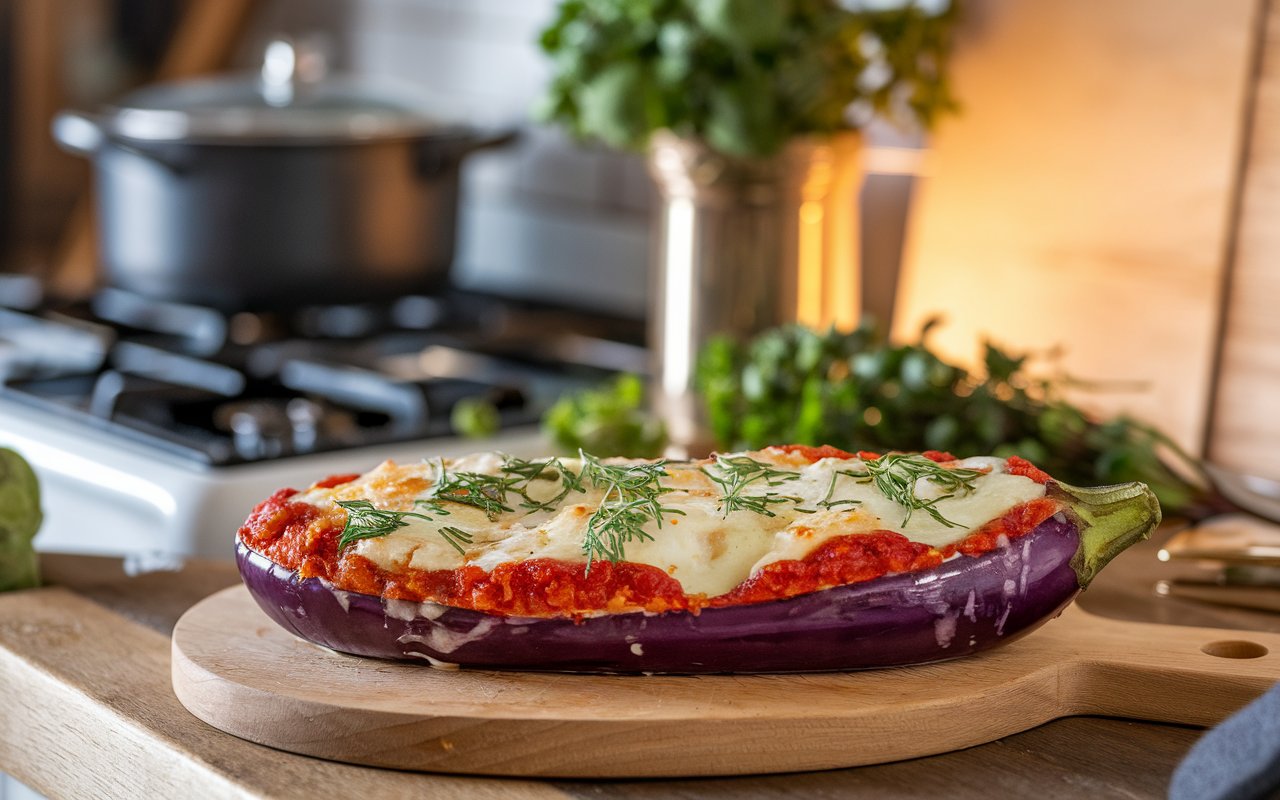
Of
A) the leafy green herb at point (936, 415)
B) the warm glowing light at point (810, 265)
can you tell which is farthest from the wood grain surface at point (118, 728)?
the warm glowing light at point (810, 265)

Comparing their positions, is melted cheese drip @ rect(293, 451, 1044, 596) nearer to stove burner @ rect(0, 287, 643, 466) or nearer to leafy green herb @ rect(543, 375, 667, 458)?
leafy green herb @ rect(543, 375, 667, 458)

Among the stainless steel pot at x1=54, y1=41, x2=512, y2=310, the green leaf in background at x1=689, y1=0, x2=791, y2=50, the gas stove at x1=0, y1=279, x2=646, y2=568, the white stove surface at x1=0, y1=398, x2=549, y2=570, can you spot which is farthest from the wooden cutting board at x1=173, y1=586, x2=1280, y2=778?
the stainless steel pot at x1=54, y1=41, x2=512, y2=310

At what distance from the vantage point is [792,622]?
767mm

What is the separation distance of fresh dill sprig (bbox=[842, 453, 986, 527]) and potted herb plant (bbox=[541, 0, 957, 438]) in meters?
0.69

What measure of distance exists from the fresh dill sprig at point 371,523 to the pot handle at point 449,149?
3.69 feet

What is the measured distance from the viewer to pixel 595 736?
0.73 meters

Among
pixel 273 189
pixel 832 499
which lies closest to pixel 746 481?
pixel 832 499

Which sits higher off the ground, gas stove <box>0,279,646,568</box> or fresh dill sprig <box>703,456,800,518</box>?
fresh dill sprig <box>703,456,800,518</box>

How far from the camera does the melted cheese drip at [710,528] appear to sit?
77 cm

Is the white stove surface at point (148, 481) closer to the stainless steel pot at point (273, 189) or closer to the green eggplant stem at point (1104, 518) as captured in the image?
the stainless steel pot at point (273, 189)

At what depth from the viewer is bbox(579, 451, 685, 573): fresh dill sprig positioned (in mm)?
768

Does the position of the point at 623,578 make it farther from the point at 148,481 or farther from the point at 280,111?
the point at 280,111

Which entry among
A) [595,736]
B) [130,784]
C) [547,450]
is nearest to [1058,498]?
[595,736]

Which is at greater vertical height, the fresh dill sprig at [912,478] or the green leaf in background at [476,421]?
the fresh dill sprig at [912,478]
